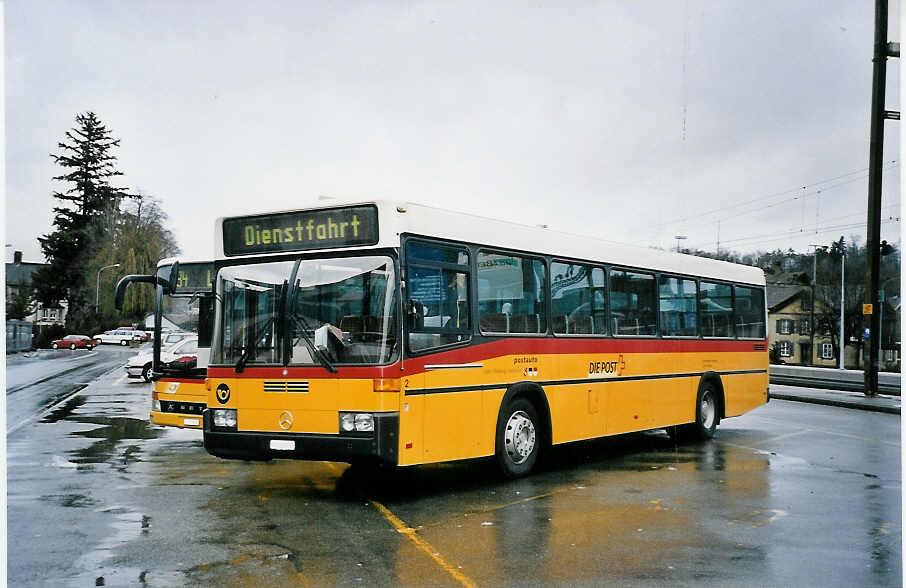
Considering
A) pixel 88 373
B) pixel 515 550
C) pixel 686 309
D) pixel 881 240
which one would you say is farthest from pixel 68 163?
pixel 515 550

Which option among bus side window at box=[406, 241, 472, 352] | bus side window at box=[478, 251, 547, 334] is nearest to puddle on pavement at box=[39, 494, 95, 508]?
bus side window at box=[406, 241, 472, 352]

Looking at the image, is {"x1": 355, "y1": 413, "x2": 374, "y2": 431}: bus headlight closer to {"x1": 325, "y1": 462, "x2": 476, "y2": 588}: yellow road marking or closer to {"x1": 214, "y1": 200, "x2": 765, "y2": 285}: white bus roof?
{"x1": 325, "y1": 462, "x2": 476, "y2": 588}: yellow road marking

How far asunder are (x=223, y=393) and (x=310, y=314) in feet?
4.50

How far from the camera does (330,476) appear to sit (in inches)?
424

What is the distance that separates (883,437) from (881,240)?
12.8m

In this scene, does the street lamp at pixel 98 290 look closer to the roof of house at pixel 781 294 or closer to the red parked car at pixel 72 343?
the red parked car at pixel 72 343

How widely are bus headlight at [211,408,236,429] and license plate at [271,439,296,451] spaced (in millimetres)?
578

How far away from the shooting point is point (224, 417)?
946cm

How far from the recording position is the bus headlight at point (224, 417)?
941 centimetres

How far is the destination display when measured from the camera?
9.04 metres

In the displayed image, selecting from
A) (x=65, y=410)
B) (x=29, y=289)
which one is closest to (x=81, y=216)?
(x=29, y=289)

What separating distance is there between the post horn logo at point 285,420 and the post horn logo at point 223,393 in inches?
28.3

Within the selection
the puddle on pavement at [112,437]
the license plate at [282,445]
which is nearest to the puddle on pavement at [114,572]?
the license plate at [282,445]

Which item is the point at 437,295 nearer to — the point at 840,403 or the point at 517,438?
the point at 517,438
